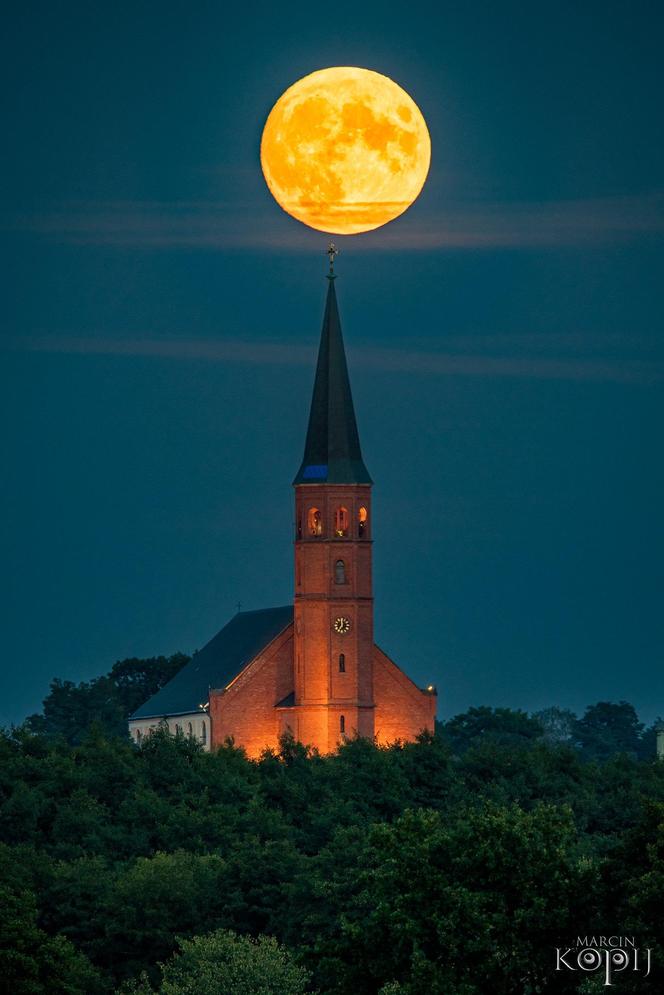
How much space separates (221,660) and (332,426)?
61.1 ft

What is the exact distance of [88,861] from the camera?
84000 mm

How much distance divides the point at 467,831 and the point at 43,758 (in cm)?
5984

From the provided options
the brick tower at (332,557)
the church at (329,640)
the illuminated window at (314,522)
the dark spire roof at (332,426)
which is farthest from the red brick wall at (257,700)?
the dark spire roof at (332,426)

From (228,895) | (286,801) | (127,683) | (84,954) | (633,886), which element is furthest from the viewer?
(127,683)

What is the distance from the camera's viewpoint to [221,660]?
493 ft

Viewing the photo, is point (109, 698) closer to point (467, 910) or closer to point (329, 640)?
point (329, 640)

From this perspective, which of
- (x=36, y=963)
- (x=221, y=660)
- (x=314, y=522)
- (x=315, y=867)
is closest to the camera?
(x=36, y=963)

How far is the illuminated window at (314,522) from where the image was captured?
139 meters

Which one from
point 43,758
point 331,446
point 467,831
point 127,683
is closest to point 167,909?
point 467,831

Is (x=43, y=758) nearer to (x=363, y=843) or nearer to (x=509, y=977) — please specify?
(x=363, y=843)

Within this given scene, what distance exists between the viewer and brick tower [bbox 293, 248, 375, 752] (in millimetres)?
138125

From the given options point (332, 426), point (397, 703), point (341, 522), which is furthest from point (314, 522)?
point (397, 703)

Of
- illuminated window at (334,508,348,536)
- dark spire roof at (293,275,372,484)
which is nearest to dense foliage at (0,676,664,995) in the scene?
illuminated window at (334,508,348,536)

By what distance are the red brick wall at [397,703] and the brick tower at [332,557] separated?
109cm
